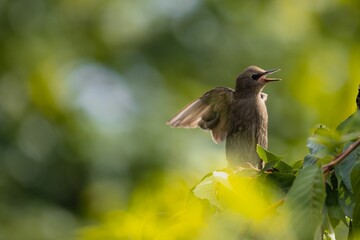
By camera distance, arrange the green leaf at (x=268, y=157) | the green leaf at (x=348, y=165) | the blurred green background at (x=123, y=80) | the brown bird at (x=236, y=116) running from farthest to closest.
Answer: the blurred green background at (x=123, y=80)
the brown bird at (x=236, y=116)
the green leaf at (x=268, y=157)
the green leaf at (x=348, y=165)

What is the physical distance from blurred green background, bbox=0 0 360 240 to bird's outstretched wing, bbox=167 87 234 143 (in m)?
0.30

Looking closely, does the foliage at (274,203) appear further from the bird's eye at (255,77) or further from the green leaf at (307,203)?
the bird's eye at (255,77)

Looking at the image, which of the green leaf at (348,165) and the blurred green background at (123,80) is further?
the blurred green background at (123,80)

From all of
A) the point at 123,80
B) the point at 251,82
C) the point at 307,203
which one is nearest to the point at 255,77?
the point at 251,82

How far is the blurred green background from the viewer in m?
9.54

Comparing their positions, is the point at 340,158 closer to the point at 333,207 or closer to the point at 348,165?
the point at 348,165

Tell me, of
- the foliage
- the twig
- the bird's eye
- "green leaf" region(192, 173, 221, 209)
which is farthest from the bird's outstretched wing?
the twig

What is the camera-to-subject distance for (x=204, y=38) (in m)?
12.6

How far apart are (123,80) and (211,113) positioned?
5.29 meters

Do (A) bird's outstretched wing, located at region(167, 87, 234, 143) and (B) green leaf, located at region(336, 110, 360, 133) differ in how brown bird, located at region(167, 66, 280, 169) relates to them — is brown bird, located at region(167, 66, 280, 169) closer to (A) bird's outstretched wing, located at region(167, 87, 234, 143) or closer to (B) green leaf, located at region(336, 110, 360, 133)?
(A) bird's outstretched wing, located at region(167, 87, 234, 143)

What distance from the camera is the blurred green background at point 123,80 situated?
31.3 feet

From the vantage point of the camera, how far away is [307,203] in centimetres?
239

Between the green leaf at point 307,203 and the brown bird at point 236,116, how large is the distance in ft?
13.7

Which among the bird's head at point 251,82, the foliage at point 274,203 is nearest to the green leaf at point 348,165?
the foliage at point 274,203
